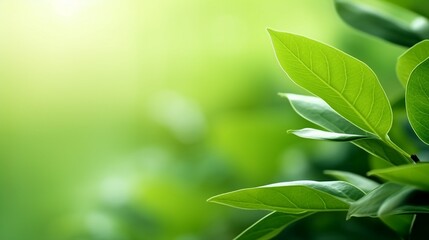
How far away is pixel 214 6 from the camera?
2109 millimetres

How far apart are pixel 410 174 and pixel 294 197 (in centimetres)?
9

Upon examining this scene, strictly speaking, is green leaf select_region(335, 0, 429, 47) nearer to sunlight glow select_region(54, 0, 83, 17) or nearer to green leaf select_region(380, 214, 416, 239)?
green leaf select_region(380, 214, 416, 239)

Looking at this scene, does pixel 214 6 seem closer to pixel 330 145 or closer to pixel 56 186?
pixel 56 186

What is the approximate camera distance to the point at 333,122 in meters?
0.42

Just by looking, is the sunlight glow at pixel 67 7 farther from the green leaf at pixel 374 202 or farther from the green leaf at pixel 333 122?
the green leaf at pixel 374 202

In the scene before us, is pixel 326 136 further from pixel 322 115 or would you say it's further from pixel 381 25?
pixel 381 25

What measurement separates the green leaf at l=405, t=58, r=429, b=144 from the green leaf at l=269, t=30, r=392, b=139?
0.04 ft

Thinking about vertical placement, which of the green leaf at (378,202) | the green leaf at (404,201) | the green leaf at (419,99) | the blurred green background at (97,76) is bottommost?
the green leaf at (404,201)

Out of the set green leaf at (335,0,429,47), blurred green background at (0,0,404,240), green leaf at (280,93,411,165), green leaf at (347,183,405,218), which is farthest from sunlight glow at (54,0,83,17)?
green leaf at (347,183,405,218)

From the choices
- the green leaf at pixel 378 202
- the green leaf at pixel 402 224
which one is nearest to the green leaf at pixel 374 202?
the green leaf at pixel 378 202

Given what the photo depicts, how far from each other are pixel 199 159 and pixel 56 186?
3.69 feet

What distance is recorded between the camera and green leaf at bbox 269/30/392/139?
1.21 ft

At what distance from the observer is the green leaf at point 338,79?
37 cm

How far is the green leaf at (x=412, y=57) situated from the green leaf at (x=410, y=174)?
105mm
